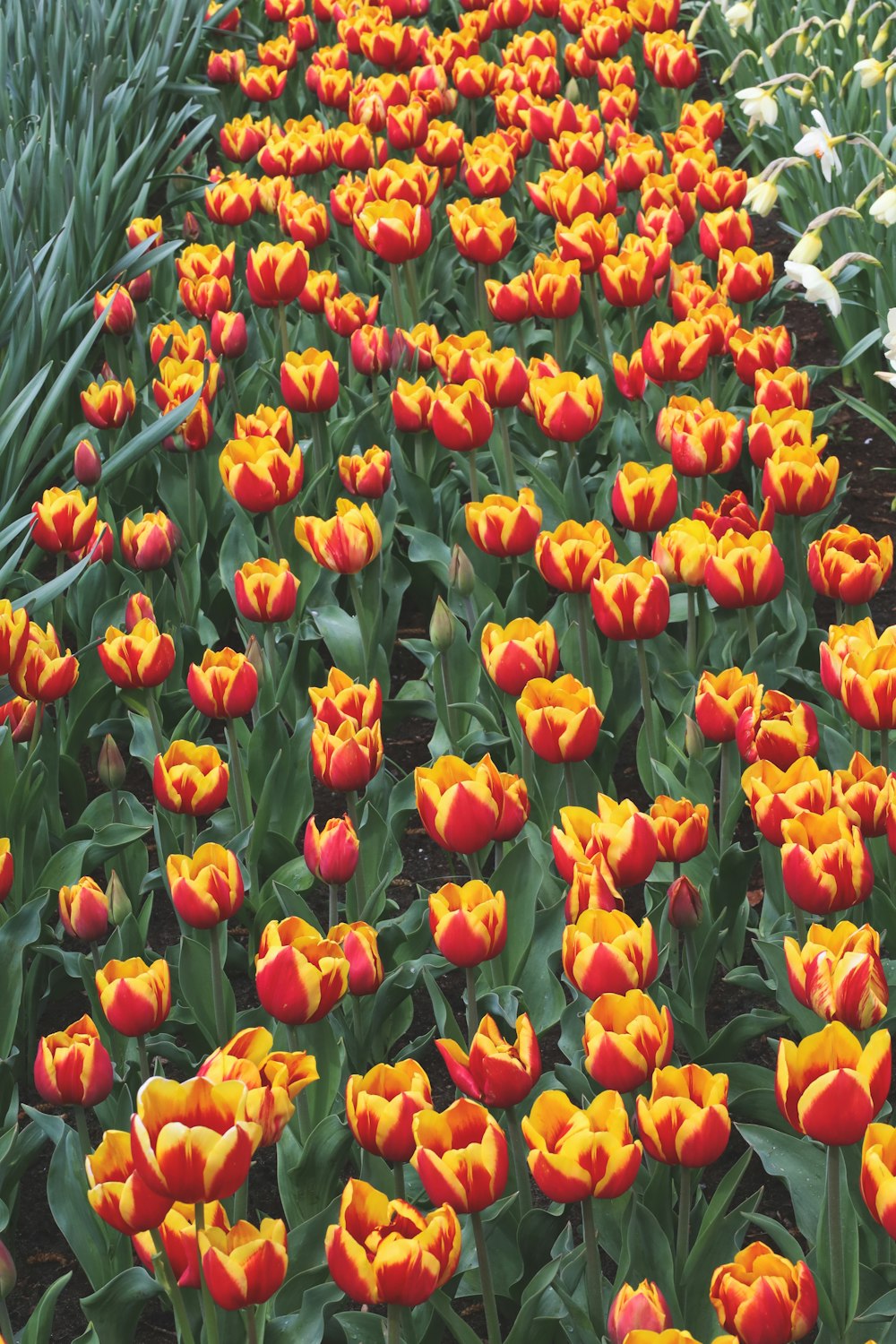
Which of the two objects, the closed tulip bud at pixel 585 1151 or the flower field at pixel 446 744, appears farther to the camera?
the flower field at pixel 446 744

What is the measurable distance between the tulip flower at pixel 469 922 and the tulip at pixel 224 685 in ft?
1.87

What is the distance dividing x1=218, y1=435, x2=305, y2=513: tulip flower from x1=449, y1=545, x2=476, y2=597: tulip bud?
0.28 meters

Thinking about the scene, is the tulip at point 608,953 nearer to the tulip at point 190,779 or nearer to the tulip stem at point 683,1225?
the tulip stem at point 683,1225

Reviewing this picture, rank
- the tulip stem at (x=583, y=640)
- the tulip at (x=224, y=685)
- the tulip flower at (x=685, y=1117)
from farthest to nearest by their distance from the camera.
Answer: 1. the tulip stem at (x=583, y=640)
2. the tulip at (x=224, y=685)
3. the tulip flower at (x=685, y=1117)

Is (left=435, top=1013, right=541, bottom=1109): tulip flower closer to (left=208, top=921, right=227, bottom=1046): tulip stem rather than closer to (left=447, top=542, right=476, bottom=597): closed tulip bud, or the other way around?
(left=208, top=921, right=227, bottom=1046): tulip stem

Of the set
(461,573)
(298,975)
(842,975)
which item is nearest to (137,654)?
(461,573)

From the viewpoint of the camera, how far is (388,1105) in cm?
131

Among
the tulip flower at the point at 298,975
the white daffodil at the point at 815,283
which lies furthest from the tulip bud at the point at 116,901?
the white daffodil at the point at 815,283

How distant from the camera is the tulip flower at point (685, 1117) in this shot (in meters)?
1.29

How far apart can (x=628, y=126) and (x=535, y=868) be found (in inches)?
107

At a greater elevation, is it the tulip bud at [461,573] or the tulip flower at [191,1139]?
the tulip flower at [191,1139]

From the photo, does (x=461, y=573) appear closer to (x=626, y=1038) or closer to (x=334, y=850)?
(x=334, y=850)

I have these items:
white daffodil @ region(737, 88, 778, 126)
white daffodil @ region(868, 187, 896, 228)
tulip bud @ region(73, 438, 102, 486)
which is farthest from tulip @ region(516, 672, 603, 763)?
white daffodil @ region(737, 88, 778, 126)

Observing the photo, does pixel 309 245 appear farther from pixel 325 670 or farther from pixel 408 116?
pixel 325 670
